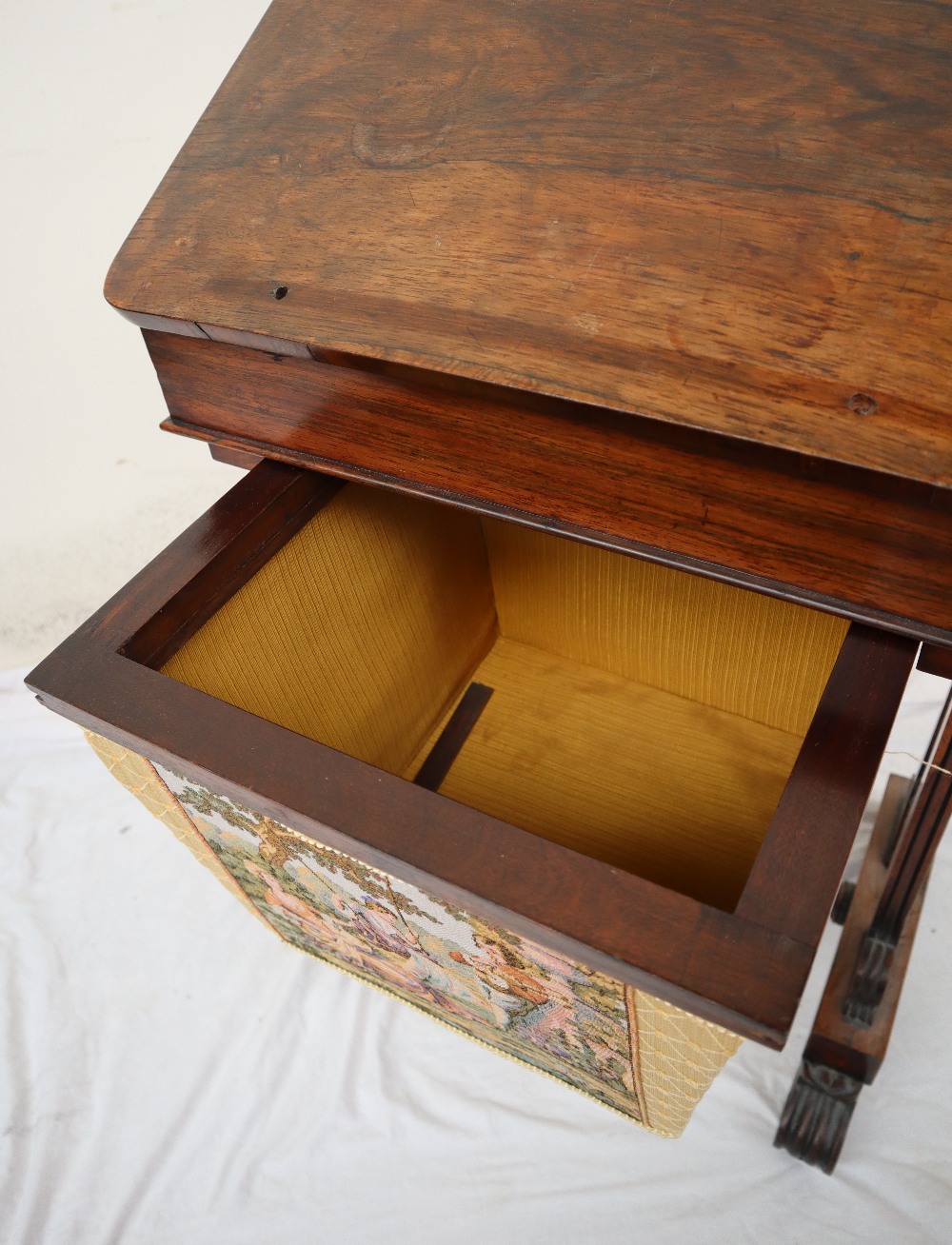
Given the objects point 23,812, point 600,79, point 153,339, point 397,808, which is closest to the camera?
point 397,808

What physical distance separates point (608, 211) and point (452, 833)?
0.46 meters

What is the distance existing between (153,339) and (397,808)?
1.77 feet

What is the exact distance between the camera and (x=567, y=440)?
74 centimetres

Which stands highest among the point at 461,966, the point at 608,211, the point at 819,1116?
the point at 608,211

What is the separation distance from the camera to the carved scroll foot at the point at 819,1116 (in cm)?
108

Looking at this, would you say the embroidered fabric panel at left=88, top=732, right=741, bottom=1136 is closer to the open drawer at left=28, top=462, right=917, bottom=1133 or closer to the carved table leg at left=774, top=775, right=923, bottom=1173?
the open drawer at left=28, top=462, right=917, bottom=1133

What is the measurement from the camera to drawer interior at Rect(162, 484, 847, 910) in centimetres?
102

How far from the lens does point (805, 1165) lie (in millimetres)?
1091

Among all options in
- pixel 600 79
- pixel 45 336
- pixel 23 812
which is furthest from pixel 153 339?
pixel 23 812

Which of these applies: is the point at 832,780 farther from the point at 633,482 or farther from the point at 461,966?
the point at 461,966

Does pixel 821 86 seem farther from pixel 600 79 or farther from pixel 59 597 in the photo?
pixel 59 597

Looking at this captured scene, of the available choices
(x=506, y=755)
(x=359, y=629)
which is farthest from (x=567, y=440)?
(x=506, y=755)

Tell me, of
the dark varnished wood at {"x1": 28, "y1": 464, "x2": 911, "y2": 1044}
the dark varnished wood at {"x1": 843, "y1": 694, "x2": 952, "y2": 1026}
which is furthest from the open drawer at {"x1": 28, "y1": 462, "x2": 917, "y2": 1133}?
the dark varnished wood at {"x1": 843, "y1": 694, "x2": 952, "y2": 1026}

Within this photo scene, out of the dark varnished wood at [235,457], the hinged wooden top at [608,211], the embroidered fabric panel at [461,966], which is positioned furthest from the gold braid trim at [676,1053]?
the dark varnished wood at [235,457]
